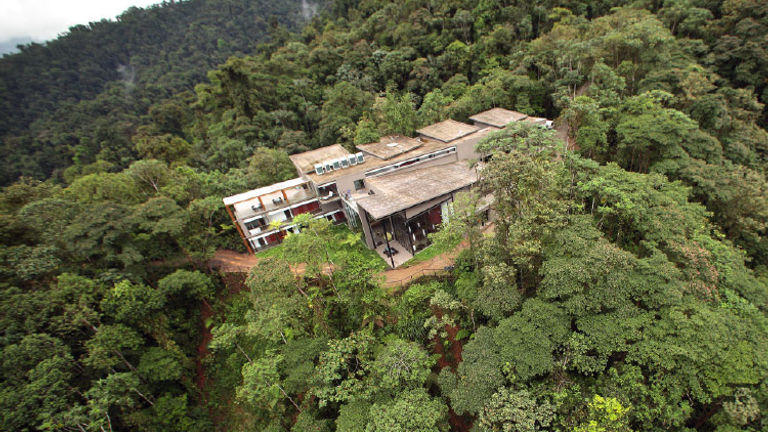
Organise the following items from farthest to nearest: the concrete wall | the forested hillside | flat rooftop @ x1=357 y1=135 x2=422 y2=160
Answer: the forested hillside
flat rooftop @ x1=357 y1=135 x2=422 y2=160
the concrete wall

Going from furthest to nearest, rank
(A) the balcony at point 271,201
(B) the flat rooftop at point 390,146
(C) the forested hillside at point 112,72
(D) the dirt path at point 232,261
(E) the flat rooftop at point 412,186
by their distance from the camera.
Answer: (C) the forested hillside at point 112,72 < (B) the flat rooftop at point 390,146 < (A) the balcony at point 271,201 < (D) the dirt path at point 232,261 < (E) the flat rooftop at point 412,186

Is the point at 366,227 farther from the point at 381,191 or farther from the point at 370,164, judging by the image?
the point at 370,164

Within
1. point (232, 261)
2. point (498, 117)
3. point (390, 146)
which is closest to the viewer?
point (232, 261)

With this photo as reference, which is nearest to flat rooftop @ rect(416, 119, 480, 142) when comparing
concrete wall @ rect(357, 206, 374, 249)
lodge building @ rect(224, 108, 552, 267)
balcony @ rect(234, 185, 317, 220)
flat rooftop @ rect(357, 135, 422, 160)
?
lodge building @ rect(224, 108, 552, 267)

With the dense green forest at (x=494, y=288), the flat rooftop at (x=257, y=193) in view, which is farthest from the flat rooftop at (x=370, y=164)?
the dense green forest at (x=494, y=288)

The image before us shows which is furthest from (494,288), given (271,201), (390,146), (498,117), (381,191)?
(498,117)

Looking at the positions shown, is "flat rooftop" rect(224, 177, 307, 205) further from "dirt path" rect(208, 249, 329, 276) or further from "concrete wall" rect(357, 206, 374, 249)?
"concrete wall" rect(357, 206, 374, 249)

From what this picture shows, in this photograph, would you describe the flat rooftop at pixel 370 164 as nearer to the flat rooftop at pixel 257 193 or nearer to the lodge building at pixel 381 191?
the lodge building at pixel 381 191
